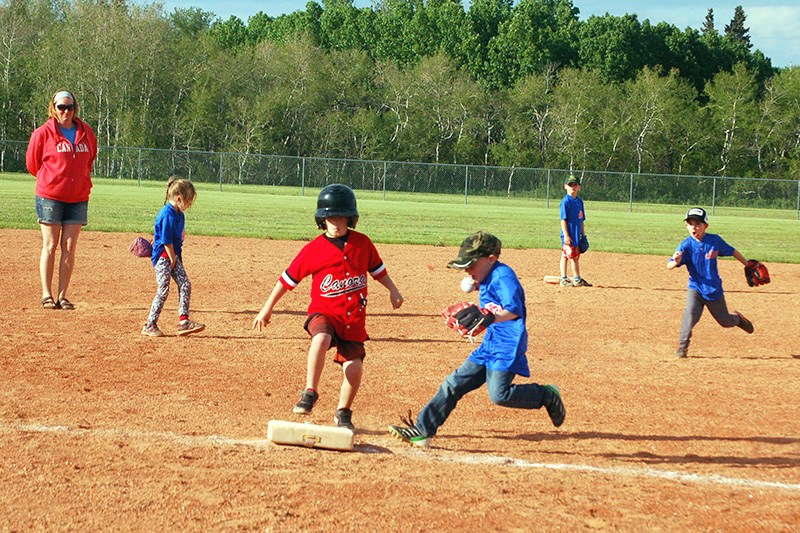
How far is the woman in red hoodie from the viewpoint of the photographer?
371 inches

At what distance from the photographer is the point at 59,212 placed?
31.2 ft

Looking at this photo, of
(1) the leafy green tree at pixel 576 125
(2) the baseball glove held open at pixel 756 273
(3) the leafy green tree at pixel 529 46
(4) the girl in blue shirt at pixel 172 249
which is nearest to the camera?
(4) the girl in blue shirt at pixel 172 249

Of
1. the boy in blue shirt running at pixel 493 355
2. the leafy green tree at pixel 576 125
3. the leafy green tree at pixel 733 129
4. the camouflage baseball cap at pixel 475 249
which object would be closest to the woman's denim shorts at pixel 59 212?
the boy in blue shirt running at pixel 493 355

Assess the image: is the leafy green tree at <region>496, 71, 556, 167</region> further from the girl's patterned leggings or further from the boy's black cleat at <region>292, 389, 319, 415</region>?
the boy's black cleat at <region>292, 389, 319, 415</region>

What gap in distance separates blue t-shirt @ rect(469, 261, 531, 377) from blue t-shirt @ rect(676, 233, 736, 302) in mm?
3729

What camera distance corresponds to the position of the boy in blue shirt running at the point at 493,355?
5.17 meters

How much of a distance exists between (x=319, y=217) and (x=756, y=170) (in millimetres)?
61956

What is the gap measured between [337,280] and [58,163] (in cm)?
507

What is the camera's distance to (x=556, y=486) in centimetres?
473

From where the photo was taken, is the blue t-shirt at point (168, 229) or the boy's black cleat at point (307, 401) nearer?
the boy's black cleat at point (307, 401)

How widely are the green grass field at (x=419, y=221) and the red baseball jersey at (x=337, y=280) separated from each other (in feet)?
Result: 44.9

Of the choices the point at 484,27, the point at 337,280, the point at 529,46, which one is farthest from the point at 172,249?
the point at 484,27

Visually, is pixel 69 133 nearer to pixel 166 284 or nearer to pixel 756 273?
pixel 166 284

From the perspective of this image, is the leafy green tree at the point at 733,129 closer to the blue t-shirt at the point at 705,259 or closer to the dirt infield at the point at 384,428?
the dirt infield at the point at 384,428
